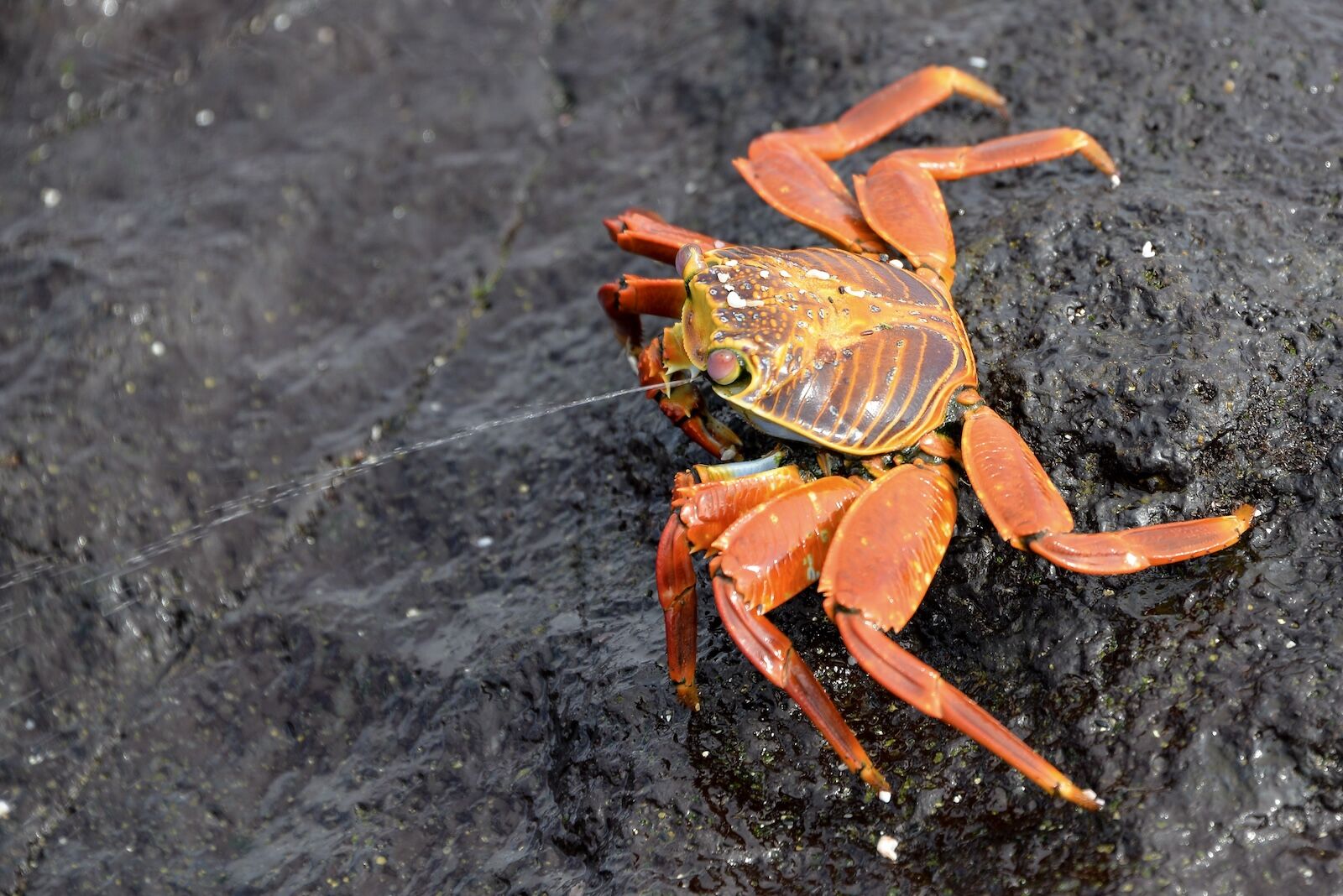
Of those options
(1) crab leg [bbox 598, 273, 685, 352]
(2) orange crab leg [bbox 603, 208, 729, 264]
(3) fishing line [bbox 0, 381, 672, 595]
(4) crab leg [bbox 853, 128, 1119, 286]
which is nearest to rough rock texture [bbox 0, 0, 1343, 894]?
(3) fishing line [bbox 0, 381, 672, 595]

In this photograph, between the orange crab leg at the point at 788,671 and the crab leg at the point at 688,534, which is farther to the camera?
the crab leg at the point at 688,534

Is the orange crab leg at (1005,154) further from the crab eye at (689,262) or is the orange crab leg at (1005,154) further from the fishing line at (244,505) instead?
the fishing line at (244,505)

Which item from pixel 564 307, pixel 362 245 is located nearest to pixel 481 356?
pixel 564 307

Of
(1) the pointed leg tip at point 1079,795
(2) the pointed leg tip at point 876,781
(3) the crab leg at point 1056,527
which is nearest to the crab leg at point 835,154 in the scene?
(3) the crab leg at point 1056,527

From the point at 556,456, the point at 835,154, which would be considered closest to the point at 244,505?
the point at 556,456

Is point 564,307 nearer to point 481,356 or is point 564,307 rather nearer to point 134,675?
point 481,356

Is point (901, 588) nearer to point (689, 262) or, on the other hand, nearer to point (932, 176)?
point (689, 262)
